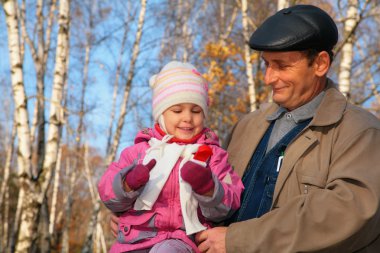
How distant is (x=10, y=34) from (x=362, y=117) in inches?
247

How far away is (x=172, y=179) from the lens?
8.89 feet

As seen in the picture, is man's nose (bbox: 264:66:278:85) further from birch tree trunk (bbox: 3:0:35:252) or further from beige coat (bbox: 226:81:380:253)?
birch tree trunk (bbox: 3:0:35:252)

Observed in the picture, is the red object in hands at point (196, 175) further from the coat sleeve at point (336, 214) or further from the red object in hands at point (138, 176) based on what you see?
the coat sleeve at point (336, 214)

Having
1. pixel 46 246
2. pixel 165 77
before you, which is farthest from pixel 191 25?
pixel 165 77

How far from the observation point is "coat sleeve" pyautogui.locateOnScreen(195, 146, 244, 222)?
2479mm

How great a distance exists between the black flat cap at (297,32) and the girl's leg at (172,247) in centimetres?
108

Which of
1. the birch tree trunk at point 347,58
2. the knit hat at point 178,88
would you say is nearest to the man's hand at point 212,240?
the knit hat at point 178,88

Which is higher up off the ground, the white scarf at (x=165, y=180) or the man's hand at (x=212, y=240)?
the white scarf at (x=165, y=180)

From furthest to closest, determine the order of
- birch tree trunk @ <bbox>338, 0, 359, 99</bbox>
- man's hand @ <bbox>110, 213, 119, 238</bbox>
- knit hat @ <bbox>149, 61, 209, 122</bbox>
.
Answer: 1. birch tree trunk @ <bbox>338, 0, 359, 99</bbox>
2. man's hand @ <bbox>110, 213, 119, 238</bbox>
3. knit hat @ <bbox>149, 61, 209, 122</bbox>

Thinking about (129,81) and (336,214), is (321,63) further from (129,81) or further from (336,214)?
(129,81)

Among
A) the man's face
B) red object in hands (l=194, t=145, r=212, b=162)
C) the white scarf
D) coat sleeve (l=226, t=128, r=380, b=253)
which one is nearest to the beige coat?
coat sleeve (l=226, t=128, r=380, b=253)

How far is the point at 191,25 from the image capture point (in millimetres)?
21766

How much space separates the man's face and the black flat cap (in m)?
0.08

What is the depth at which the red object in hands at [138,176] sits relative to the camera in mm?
2461
